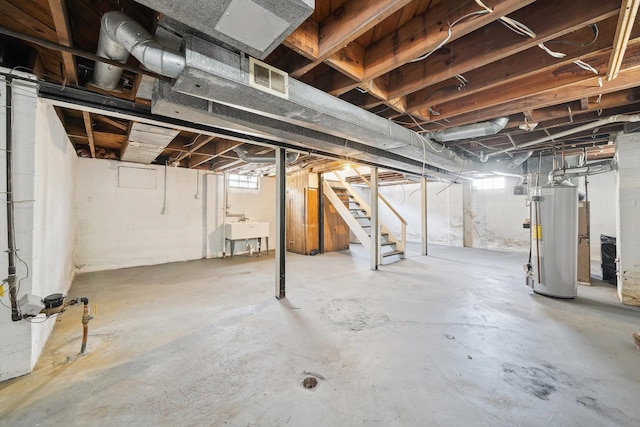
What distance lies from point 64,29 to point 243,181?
5159mm

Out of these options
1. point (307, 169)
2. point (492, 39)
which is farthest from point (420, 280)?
point (307, 169)

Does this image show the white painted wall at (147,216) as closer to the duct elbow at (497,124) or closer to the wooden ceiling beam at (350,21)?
the wooden ceiling beam at (350,21)

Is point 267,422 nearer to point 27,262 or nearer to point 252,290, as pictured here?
point 27,262

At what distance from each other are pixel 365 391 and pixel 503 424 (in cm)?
73

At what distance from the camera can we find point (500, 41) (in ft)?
5.37

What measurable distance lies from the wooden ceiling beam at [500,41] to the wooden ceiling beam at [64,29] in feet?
7.04

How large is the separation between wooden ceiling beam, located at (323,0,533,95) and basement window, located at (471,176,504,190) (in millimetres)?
6474

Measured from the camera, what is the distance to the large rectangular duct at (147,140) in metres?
2.81

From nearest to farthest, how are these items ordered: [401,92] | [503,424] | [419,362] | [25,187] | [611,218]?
[503,424] → [25,187] → [419,362] → [401,92] → [611,218]

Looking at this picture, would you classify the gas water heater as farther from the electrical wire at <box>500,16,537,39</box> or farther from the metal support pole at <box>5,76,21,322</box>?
the metal support pole at <box>5,76,21,322</box>

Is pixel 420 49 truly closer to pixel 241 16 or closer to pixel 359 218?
pixel 241 16

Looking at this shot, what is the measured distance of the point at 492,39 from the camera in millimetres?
1676

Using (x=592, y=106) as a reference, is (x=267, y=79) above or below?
below

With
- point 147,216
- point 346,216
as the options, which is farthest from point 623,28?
point 147,216
